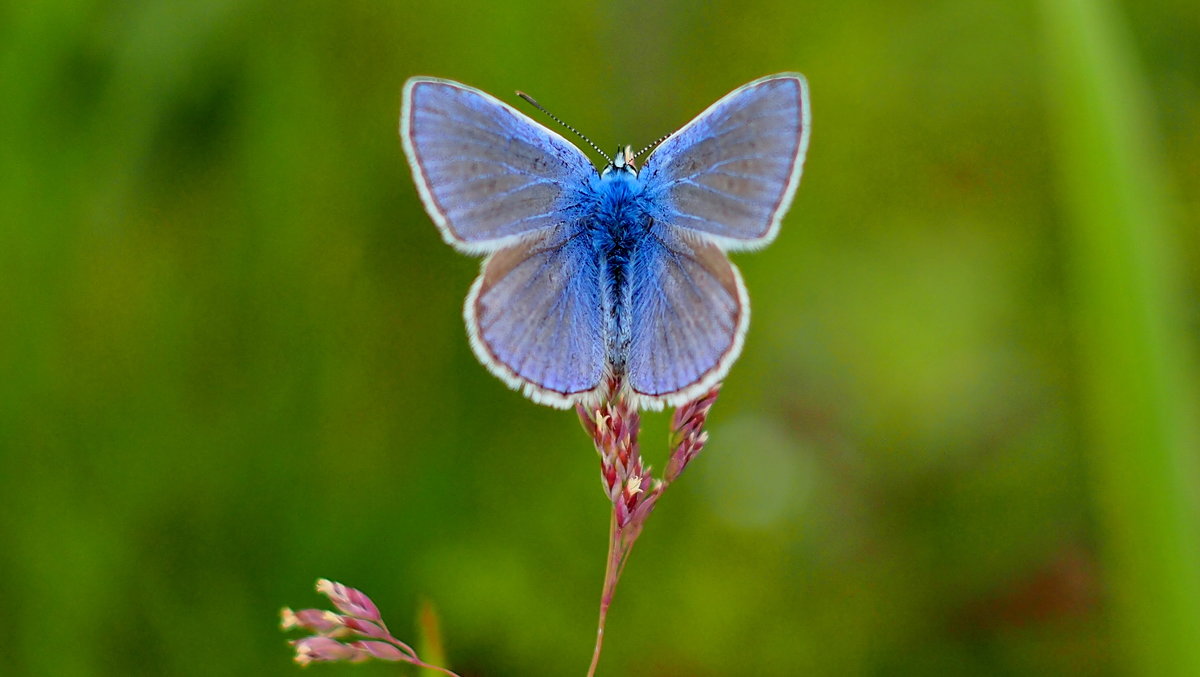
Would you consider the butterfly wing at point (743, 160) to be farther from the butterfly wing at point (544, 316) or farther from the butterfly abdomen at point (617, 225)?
the butterfly wing at point (544, 316)

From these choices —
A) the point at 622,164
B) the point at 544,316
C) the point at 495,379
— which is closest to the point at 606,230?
the point at 622,164

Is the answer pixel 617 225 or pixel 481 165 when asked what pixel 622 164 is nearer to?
pixel 617 225

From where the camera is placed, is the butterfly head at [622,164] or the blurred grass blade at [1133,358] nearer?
the blurred grass blade at [1133,358]

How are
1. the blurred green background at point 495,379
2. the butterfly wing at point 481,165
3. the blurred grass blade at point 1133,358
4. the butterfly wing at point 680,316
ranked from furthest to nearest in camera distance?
the blurred green background at point 495,379, the butterfly wing at point 481,165, the butterfly wing at point 680,316, the blurred grass blade at point 1133,358

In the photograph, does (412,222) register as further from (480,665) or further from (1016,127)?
(1016,127)

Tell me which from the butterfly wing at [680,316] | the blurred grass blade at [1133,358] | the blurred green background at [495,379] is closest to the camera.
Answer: the blurred grass blade at [1133,358]

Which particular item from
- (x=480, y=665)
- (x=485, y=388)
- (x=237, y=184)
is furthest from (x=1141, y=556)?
(x=237, y=184)

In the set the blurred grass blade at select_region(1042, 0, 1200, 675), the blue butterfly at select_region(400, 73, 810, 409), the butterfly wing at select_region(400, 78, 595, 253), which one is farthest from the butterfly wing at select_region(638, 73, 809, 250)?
the blurred grass blade at select_region(1042, 0, 1200, 675)

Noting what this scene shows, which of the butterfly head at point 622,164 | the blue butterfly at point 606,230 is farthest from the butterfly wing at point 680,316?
the butterfly head at point 622,164
